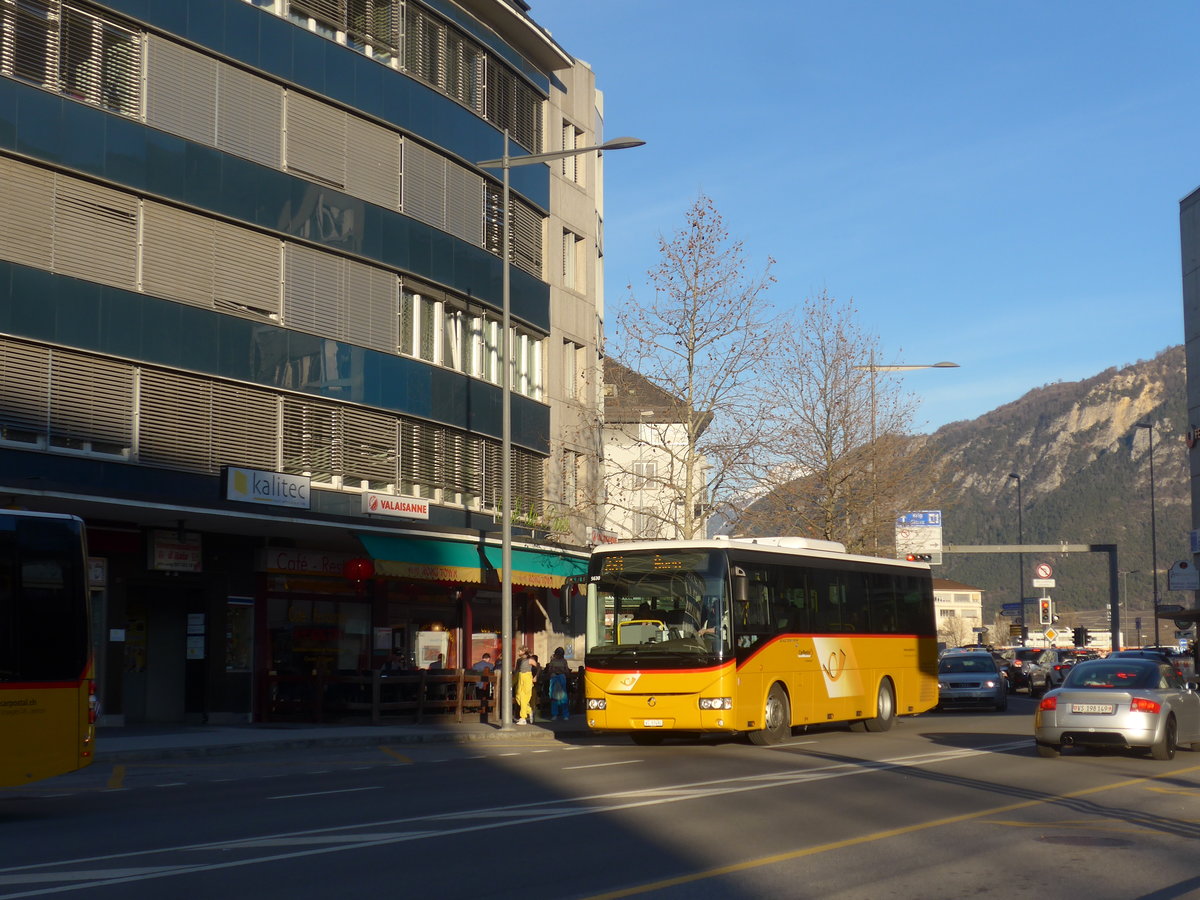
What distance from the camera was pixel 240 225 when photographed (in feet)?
95.6

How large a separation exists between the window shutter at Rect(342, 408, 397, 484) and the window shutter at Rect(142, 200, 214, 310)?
4.62 meters

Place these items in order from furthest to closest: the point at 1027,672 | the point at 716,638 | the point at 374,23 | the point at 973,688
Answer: the point at 1027,672 → the point at 973,688 → the point at 374,23 → the point at 716,638

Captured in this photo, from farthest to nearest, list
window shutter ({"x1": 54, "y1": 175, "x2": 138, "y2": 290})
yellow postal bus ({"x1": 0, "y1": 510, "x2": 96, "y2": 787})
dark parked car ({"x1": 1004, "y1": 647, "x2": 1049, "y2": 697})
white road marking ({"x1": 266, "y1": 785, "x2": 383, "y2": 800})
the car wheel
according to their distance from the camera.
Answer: dark parked car ({"x1": 1004, "y1": 647, "x2": 1049, "y2": 697}) → window shutter ({"x1": 54, "y1": 175, "x2": 138, "y2": 290}) → the car wheel → white road marking ({"x1": 266, "y1": 785, "x2": 383, "y2": 800}) → yellow postal bus ({"x1": 0, "y1": 510, "x2": 96, "y2": 787})

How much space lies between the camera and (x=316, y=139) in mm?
31109

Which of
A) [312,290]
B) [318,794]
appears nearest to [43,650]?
[318,794]

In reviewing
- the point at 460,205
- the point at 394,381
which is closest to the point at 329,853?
the point at 394,381

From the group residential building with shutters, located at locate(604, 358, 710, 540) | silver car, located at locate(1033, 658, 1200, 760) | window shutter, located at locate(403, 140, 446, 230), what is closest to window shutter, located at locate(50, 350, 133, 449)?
window shutter, located at locate(403, 140, 446, 230)

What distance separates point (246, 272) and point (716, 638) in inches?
512

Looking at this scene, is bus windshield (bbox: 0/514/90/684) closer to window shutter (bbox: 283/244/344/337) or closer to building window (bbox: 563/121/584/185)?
window shutter (bbox: 283/244/344/337)

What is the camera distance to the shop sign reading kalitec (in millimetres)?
27875

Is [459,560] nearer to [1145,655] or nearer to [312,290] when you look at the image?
[312,290]

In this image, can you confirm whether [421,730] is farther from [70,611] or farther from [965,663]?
[965,663]

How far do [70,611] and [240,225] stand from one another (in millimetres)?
15303

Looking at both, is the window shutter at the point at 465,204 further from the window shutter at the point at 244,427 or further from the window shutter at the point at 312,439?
the window shutter at the point at 244,427
